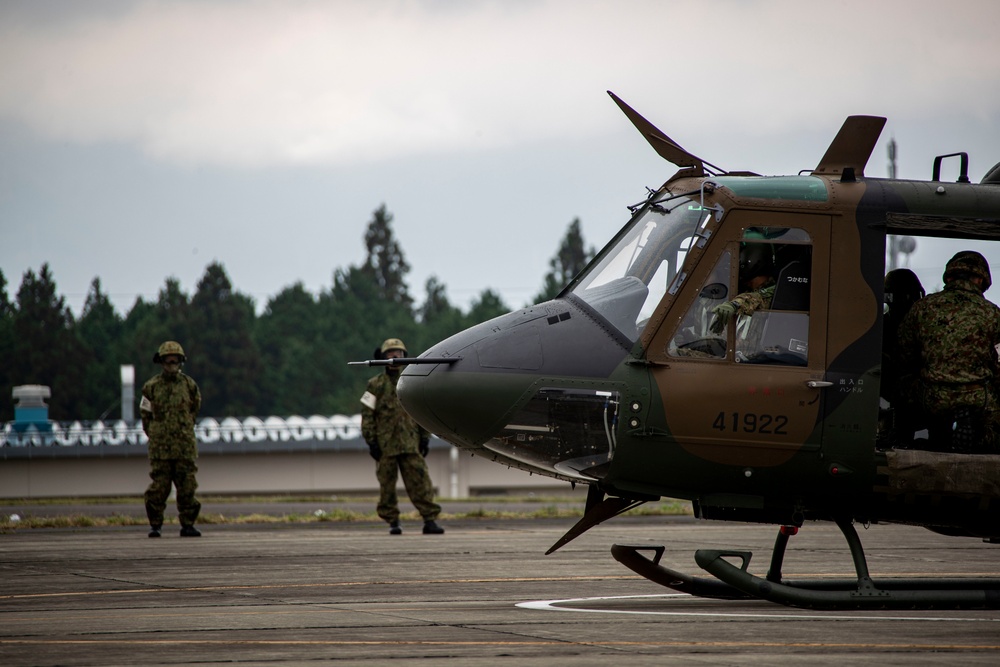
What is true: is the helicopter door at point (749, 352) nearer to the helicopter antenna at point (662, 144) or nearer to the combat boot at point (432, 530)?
the helicopter antenna at point (662, 144)

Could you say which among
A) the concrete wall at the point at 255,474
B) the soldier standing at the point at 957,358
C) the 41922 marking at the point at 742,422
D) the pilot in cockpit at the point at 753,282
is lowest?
the concrete wall at the point at 255,474

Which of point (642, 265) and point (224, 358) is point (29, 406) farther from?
point (224, 358)

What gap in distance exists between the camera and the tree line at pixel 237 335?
11994 centimetres

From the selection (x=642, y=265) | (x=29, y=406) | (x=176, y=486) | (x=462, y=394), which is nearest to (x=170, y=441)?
(x=176, y=486)

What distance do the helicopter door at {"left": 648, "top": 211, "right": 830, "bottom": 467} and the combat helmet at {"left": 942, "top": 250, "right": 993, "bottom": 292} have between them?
1.08 metres

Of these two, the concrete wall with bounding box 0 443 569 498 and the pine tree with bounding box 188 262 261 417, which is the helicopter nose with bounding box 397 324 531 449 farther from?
the pine tree with bounding box 188 262 261 417

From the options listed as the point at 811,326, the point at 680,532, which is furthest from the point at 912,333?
the point at 680,532

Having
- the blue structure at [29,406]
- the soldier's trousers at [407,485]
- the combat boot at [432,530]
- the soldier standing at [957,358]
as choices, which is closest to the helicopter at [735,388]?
the soldier standing at [957,358]

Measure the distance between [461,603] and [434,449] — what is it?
3275 centimetres

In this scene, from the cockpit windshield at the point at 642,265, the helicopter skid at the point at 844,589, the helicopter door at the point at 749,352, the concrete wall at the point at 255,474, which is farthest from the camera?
the concrete wall at the point at 255,474

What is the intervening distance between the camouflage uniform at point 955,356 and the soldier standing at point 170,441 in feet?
32.4

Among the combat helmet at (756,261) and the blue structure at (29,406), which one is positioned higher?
the combat helmet at (756,261)

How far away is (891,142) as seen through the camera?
28.8m

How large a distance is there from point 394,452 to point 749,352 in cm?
875
